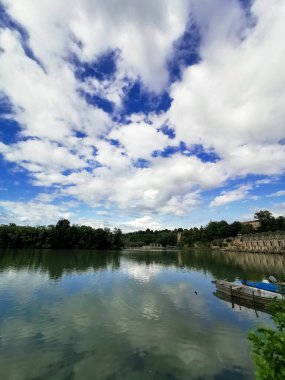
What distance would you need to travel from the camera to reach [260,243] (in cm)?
12412

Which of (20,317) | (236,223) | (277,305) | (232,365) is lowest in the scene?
(232,365)

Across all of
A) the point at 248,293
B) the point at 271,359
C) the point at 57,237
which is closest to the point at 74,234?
the point at 57,237

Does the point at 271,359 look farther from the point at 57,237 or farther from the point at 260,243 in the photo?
the point at 57,237

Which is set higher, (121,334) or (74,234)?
(74,234)

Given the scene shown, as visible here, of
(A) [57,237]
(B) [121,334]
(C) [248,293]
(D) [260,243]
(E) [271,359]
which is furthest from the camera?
(A) [57,237]

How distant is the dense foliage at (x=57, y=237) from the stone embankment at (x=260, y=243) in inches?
3093

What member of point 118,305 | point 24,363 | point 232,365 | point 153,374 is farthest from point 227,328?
point 24,363

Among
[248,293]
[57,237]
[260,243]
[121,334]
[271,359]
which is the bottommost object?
[121,334]

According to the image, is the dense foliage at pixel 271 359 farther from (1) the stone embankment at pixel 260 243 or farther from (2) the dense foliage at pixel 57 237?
(2) the dense foliage at pixel 57 237

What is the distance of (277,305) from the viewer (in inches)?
252

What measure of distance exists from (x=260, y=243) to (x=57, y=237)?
112m

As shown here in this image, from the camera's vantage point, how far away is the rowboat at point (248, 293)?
28.0 meters

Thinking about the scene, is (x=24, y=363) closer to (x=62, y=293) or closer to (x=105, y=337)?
(x=105, y=337)

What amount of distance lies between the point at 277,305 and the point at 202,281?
41.4 m
